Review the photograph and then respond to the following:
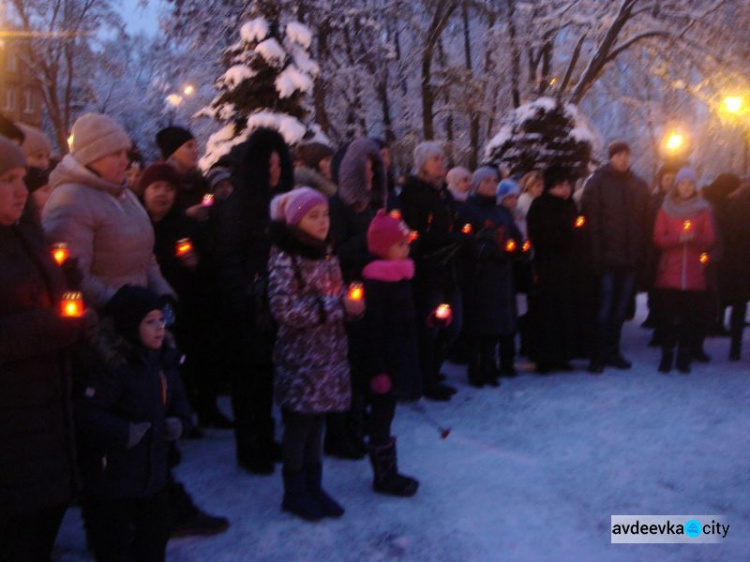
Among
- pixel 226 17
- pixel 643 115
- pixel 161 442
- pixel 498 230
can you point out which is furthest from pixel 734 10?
pixel 161 442

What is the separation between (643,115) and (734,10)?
4.79 m

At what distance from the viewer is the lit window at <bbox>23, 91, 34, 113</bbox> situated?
41.9m

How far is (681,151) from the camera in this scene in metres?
10.4

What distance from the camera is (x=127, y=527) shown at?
3316 mm

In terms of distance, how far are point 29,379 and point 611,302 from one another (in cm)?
591

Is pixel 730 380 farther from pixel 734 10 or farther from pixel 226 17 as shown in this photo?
pixel 226 17

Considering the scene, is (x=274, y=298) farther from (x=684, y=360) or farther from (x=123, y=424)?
(x=684, y=360)

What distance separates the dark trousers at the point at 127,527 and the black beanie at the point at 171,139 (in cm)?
339

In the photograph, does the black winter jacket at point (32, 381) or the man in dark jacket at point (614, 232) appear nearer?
Answer: the black winter jacket at point (32, 381)

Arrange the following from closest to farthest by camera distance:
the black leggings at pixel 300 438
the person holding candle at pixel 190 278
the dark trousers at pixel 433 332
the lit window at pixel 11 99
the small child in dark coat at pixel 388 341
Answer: the black leggings at pixel 300 438 → the small child in dark coat at pixel 388 341 → the person holding candle at pixel 190 278 → the dark trousers at pixel 433 332 → the lit window at pixel 11 99

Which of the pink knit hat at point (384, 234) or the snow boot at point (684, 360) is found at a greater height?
the pink knit hat at point (384, 234)

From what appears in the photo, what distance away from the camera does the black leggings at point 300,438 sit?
4203 mm

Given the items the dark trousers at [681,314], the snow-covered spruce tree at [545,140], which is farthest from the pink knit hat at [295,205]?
the snow-covered spruce tree at [545,140]

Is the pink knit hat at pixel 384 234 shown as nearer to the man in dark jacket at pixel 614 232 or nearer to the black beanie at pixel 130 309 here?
the black beanie at pixel 130 309
